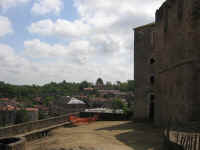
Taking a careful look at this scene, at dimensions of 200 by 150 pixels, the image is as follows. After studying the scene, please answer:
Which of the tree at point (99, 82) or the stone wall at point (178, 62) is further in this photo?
the tree at point (99, 82)

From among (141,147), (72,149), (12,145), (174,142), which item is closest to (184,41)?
(141,147)

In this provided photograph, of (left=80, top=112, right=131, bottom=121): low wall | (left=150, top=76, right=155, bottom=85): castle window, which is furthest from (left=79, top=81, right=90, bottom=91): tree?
(left=150, top=76, right=155, bottom=85): castle window

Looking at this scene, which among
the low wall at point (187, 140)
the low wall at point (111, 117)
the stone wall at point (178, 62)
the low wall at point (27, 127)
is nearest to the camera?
the low wall at point (187, 140)

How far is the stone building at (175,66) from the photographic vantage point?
11516 millimetres

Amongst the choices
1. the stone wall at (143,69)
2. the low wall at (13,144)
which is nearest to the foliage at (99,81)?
the stone wall at (143,69)

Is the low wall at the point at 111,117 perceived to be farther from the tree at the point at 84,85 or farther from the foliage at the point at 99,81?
the foliage at the point at 99,81

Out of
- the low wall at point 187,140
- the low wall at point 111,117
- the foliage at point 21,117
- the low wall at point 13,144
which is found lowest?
the foliage at point 21,117

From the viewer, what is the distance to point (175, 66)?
44.0 feet

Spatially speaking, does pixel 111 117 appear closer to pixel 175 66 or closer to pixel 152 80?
pixel 152 80

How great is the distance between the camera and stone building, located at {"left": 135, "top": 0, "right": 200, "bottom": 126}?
37.8 feet

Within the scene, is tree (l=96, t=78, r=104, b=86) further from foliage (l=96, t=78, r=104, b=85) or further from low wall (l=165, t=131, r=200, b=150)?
low wall (l=165, t=131, r=200, b=150)

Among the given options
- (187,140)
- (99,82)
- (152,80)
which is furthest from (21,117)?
(99,82)

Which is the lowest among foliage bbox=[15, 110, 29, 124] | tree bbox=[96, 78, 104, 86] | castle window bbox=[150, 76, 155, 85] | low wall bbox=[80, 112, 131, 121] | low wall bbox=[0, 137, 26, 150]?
foliage bbox=[15, 110, 29, 124]

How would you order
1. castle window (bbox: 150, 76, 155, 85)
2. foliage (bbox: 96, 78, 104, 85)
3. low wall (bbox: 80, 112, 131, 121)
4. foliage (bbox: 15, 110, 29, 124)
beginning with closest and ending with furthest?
castle window (bbox: 150, 76, 155, 85), low wall (bbox: 80, 112, 131, 121), foliage (bbox: 15, 110, 29, 124), foliage (bbox: 96, 78, 104, 85)
